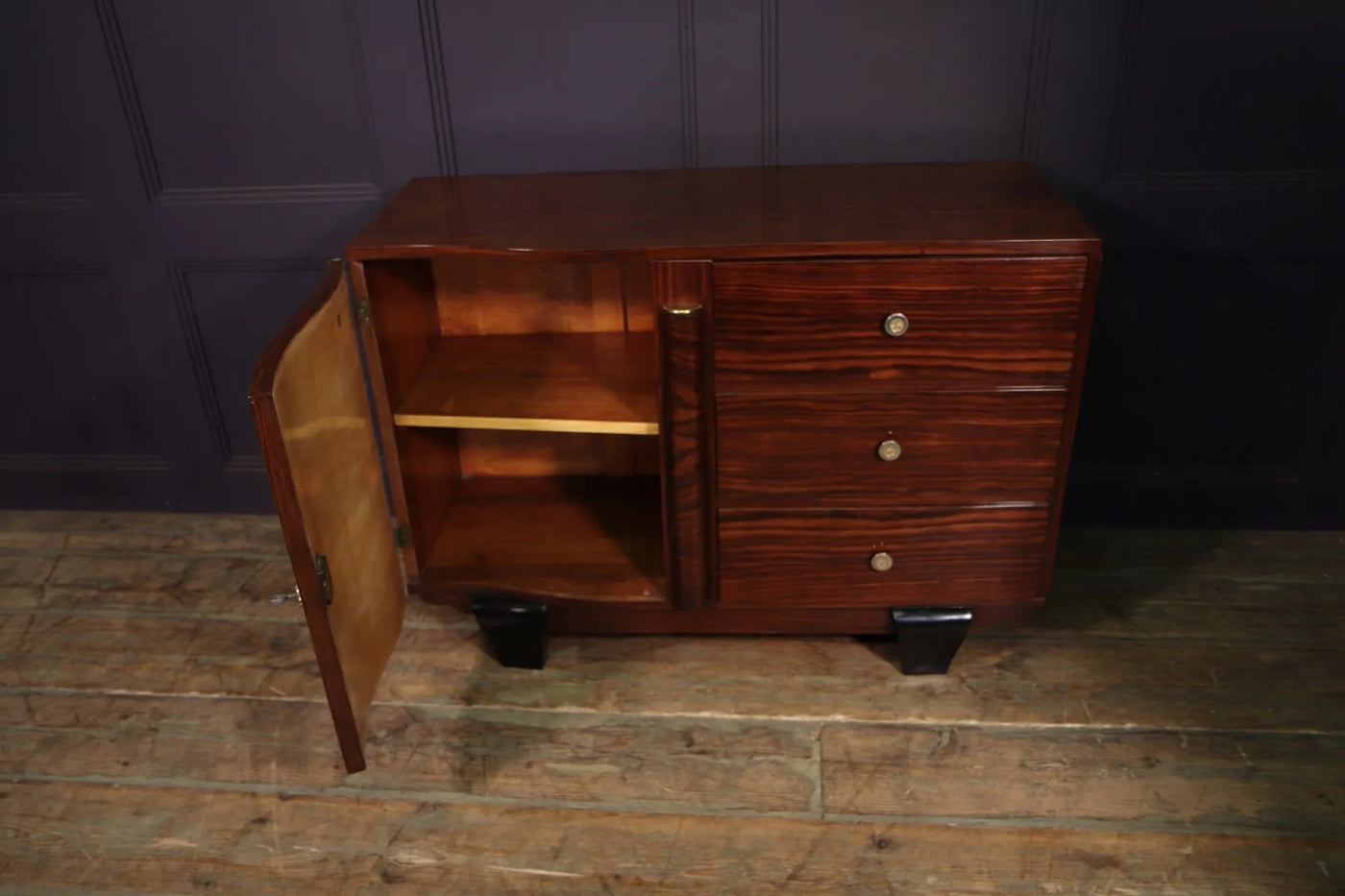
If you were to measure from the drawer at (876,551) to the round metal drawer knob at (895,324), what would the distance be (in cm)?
32

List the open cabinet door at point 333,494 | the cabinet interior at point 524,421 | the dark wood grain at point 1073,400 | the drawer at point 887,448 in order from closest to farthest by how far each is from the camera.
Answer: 1. the open cabinet door at point 333,494
2. the dark wood grain at point 1073,400
3. the drawer at point 887,448
4. the cabinet interior at point 524,421

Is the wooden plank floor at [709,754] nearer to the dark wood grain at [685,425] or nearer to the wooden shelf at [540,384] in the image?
the dark wood grain at [685,425]

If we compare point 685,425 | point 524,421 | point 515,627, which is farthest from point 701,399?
point 515,627

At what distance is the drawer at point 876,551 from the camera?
5.45 feet

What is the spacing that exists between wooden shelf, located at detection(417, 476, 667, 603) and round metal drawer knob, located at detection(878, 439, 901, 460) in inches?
17.6

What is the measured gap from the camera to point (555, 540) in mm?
1871

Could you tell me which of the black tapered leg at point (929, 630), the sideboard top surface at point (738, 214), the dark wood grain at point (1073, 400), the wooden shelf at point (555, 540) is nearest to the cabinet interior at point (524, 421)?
the wooden shelf at point (555, 540)

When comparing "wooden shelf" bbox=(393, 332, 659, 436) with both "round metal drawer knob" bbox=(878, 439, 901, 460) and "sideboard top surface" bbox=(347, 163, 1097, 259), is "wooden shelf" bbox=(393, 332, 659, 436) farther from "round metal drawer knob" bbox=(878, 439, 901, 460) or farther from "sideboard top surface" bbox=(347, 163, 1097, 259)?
"round metal drawer knob" bbox=(878, 439, 901, 460)

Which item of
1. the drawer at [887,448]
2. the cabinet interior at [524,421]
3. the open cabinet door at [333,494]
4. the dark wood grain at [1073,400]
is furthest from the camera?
the cabinet interior at [524,421]

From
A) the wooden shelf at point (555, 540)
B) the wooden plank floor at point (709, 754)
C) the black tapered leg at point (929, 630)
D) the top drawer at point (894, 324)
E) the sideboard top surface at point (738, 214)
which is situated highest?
the sideboard top surface at point (738, 214)

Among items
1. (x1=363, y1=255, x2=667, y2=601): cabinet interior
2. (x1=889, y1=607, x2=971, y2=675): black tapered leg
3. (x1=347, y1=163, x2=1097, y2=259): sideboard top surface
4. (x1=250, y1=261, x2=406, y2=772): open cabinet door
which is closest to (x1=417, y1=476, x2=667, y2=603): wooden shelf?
(x1=363, y1=255, x2=667, y2=601): cabinet interior

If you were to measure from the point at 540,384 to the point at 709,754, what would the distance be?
2.22 feet

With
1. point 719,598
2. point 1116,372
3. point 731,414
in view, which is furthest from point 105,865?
point 1116,372

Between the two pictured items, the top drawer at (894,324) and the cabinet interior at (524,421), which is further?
the cabinet interior at (524,421)
